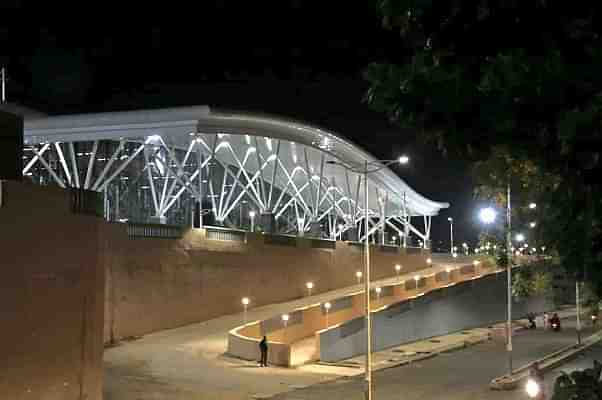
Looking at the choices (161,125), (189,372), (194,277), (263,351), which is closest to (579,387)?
(189,372)

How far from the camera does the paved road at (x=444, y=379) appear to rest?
25656 mm

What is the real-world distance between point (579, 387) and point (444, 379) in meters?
22.8

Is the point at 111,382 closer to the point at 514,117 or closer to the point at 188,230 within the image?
the point at 188,230

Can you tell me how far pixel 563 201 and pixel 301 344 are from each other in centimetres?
3022

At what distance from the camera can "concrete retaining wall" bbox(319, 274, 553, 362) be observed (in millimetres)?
38875

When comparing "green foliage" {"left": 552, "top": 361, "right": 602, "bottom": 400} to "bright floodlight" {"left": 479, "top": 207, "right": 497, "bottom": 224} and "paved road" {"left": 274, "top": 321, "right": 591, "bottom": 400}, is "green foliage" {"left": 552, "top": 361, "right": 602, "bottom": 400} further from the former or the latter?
"bright floodlight" {"left": 479, "top": 207, "right": 497, "bottom": 224}

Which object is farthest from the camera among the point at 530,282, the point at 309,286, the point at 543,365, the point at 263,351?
the point at 309,286

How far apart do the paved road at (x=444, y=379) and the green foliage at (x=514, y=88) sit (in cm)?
1785

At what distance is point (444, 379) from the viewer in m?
30.3

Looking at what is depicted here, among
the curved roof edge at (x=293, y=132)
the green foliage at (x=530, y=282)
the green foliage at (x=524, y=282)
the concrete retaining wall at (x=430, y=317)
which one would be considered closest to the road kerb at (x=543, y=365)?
the green foliage at (x=530, y=282)

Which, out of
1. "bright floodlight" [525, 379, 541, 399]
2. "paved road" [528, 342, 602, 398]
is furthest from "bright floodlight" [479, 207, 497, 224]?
"bright floodlight" [525, 379, 541, 399]

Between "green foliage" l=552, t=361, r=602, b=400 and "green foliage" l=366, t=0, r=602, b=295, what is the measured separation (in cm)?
92

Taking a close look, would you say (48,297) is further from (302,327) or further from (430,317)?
(430,317)

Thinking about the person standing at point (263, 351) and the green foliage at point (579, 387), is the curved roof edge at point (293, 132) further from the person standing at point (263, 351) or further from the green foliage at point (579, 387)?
the green foliage at point (579, 387)
